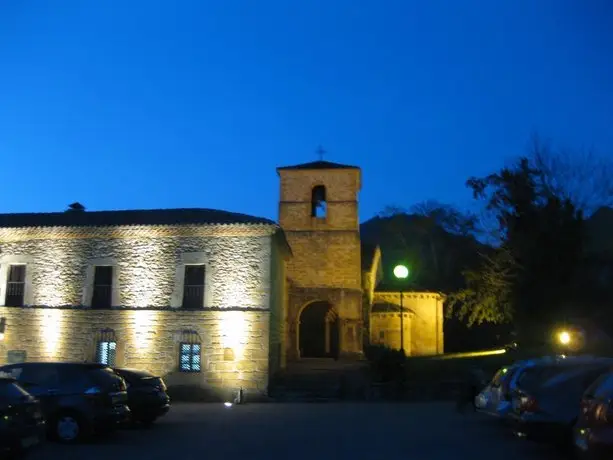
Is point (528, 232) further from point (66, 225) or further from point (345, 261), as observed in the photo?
point (66, 225)

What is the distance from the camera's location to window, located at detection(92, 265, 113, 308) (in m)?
25.1

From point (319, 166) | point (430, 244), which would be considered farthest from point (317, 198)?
point (430, 244)

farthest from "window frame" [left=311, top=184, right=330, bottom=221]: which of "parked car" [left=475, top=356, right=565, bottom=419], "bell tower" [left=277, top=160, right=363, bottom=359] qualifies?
"parked car" [left=475, top=356, right=565, bottom=419]

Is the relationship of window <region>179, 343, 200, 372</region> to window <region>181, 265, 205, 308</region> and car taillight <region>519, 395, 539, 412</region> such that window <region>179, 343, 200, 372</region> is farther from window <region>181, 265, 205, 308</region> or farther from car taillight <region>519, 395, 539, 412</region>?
car taillight <region>519, 395, 539, 412</region>

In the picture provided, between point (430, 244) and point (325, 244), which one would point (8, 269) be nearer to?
point (325, 244)

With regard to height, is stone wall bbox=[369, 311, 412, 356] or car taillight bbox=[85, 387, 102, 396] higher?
stone wall bbox=[369, 311, 412, 356]

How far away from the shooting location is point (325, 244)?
117 ft

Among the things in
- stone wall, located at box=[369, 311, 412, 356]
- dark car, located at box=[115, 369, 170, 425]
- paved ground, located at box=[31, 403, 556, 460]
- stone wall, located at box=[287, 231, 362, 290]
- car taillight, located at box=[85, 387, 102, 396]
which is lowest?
paved ground, located at box=[31, 403, 556, 460]

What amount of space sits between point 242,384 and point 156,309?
445cm

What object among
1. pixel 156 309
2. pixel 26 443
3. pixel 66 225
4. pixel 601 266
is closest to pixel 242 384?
pixel 156 309

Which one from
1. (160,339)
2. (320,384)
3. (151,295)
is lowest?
(320,384)

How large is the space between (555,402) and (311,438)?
17.0 ft

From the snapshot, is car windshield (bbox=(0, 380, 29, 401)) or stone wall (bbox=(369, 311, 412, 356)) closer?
car windshield (bbox=(0, 380, 29, 401))

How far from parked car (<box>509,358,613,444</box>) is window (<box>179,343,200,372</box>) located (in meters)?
15.0
